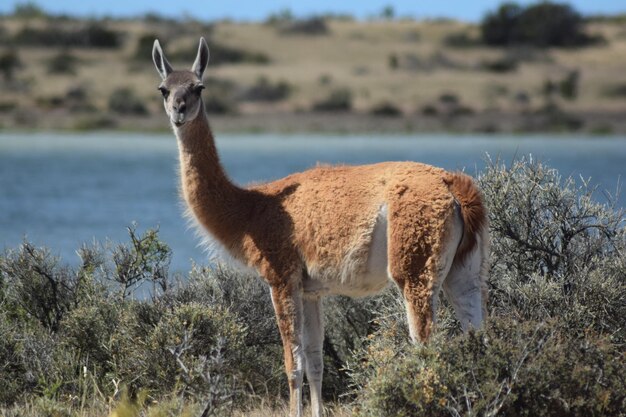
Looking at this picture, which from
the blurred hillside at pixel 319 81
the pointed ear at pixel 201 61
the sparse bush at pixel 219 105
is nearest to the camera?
the pointed ear at pixel 201 61

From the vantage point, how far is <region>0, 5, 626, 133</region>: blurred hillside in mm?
52906

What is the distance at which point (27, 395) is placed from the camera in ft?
29.7

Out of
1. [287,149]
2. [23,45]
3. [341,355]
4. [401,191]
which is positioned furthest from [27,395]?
[23,45]

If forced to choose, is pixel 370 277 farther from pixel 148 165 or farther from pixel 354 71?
pixel 354 71

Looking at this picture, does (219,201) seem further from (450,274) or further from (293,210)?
(450,274)

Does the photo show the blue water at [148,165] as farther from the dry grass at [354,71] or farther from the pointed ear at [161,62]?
the pointed ear at [161,62]

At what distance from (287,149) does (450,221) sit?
140ft

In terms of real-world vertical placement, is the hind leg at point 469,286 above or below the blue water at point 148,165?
above

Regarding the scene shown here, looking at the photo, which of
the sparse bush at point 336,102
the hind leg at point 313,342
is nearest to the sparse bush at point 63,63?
the sparse bush at point 336,102

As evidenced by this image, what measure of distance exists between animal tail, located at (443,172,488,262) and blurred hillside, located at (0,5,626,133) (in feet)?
143

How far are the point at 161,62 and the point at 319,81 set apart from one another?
48720mm

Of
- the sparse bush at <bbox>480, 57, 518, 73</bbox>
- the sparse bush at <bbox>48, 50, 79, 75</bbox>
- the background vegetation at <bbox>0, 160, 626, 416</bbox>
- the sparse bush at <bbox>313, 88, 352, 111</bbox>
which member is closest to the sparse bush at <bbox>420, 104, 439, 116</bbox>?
the sparse bush at <bbox>313, 88, 352, 111</bbox>

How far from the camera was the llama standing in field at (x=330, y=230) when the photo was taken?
7.58 meters

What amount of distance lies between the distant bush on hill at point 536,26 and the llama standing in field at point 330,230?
67518 mm
